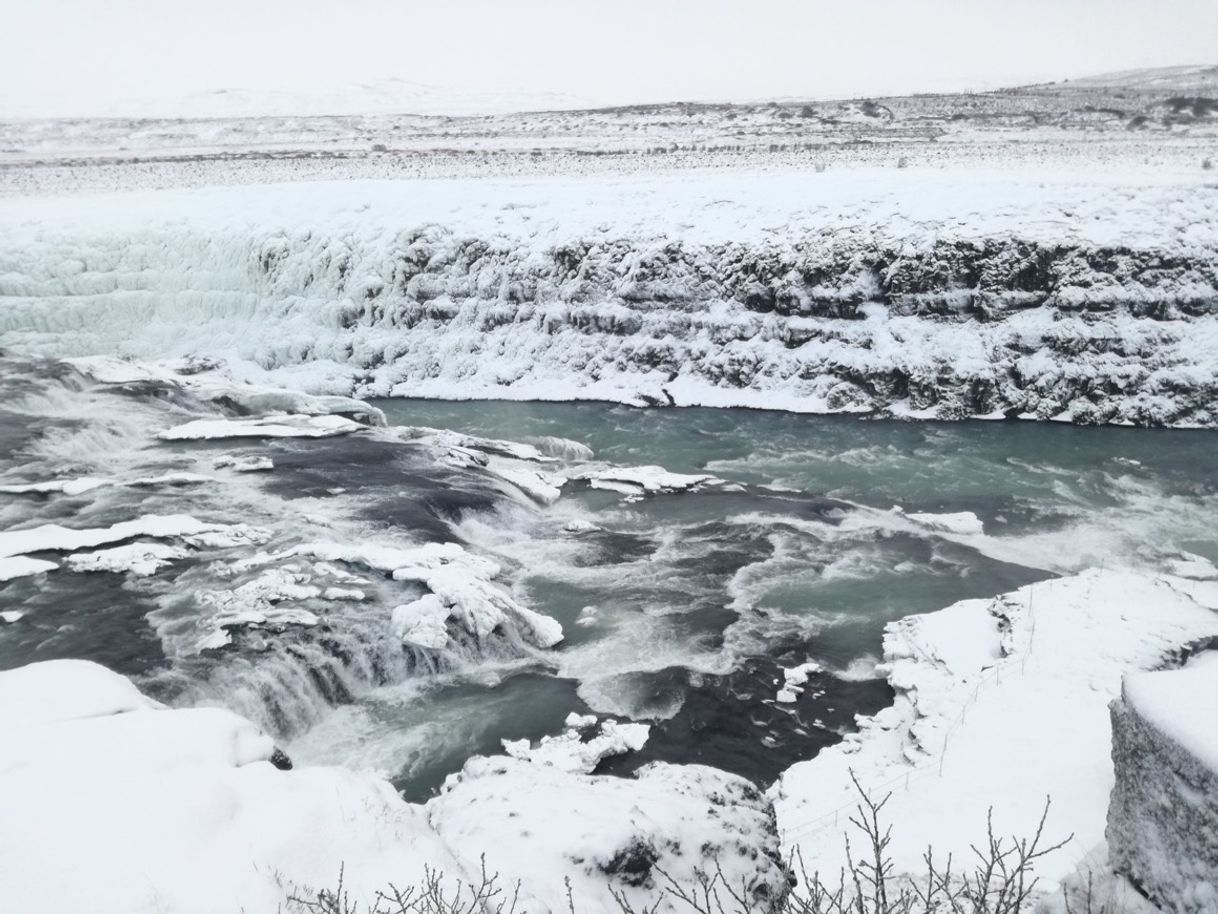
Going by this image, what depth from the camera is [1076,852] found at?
681cm

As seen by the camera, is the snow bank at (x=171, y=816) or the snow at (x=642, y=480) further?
the snow at (x=642, y=480)

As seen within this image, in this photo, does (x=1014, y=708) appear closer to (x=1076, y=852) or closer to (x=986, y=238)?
(x=1076, y=852)

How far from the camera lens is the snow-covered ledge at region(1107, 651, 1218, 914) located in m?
4.21

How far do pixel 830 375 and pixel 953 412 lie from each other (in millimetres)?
3494

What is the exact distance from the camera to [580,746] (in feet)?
32.9

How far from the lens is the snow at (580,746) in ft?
32.0

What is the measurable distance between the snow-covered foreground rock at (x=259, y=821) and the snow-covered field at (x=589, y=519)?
0.04m

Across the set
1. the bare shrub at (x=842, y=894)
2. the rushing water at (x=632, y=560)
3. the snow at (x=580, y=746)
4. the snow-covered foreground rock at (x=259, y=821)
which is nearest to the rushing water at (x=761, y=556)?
the rushing water at (x=632, y=560)

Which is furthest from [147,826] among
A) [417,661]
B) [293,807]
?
[417,661]

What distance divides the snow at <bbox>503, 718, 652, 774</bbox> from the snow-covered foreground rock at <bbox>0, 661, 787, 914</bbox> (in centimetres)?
120

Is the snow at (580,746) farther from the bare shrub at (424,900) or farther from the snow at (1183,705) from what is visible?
the snow at (1183,705)

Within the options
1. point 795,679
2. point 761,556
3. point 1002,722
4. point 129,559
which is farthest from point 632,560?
point 129,559

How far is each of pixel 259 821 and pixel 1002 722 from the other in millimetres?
7514

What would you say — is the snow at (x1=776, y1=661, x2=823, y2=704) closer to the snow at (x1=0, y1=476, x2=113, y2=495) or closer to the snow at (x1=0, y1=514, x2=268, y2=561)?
the snow at (x1=0, y1=514, x2=268, y2=561)
